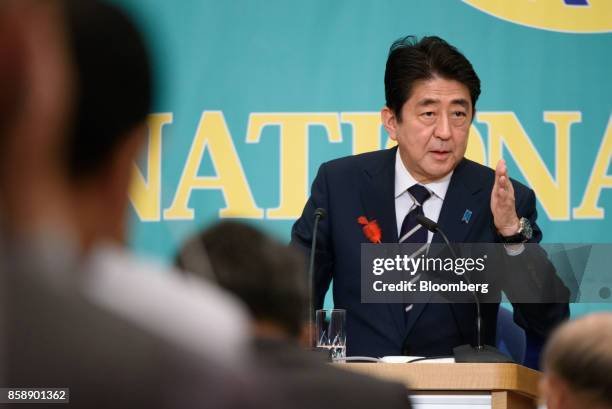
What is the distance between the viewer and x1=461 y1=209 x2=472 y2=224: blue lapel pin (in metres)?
3.36

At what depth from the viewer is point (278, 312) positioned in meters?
0.56

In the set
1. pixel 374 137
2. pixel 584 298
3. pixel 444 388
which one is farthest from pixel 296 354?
pixel 374 137

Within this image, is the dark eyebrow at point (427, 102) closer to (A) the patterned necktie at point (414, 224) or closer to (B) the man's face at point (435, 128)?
(B) the man's face at point (435, 128)

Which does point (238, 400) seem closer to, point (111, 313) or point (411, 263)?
point (111, 313)

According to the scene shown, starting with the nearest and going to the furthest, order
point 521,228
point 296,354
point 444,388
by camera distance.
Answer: point 296,354, point 444,388, point 521,228

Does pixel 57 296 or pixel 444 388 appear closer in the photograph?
pixel 57 296

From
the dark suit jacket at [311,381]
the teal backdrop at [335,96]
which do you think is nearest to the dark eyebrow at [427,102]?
the teal backdrop at [335,96]

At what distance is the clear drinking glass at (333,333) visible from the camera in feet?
9.43

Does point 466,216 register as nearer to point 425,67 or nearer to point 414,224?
point 414,224

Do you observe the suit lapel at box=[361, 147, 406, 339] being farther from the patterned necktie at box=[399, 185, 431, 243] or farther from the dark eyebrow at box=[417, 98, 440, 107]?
the dark eyebrow at box=[417, 98, 440, 107]

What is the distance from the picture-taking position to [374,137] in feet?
13.8

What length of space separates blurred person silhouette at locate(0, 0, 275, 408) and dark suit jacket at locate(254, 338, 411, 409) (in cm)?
4

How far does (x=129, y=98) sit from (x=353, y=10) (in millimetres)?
4035

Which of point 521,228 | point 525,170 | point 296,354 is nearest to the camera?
point 296,354
